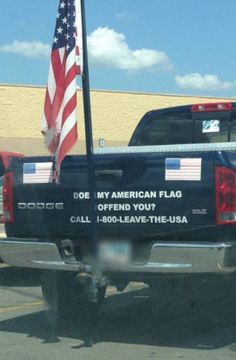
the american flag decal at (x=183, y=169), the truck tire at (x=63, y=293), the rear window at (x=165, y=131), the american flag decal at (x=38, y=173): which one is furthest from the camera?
the rear window at (x=165, y=131)

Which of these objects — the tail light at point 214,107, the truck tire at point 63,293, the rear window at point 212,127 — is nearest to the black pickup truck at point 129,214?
→ the truck tire at point 63,293

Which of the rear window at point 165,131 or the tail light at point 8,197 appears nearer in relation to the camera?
the tail light at point 8,197

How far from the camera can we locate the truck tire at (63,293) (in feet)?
25.2

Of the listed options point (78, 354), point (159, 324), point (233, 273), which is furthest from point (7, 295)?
point (233, 273)

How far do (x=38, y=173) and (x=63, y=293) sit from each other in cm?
149

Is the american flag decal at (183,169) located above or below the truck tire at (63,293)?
above

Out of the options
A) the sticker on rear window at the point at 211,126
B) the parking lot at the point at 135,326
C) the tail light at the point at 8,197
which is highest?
the sticker on rear window at the point at 211,126

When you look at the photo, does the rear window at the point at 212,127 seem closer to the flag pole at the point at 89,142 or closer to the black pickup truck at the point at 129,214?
the black pickup truck at the point at 129,214

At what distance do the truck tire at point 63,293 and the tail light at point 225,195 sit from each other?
2027 mm

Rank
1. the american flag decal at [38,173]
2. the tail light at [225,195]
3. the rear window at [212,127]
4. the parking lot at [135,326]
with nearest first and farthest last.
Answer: the tail light at [225,195] → the parking lot at [135,326] → the american flag decal at [38,173] → the rear window at [212,127]

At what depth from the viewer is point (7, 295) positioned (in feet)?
31.9

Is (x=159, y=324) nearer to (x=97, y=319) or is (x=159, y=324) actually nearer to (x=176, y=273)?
(x=97, y=319)

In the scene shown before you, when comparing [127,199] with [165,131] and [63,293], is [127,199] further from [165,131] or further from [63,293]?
[165,131]

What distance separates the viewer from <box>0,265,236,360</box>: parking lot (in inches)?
259
